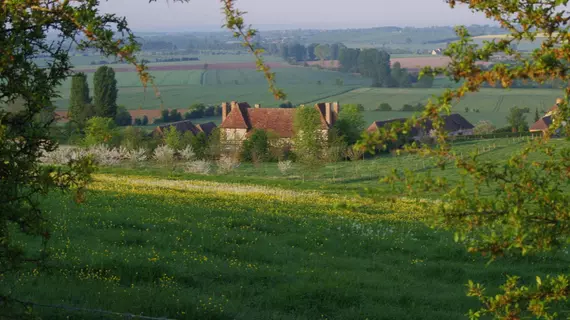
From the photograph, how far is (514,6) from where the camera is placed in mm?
5246

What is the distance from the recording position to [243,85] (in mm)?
124000

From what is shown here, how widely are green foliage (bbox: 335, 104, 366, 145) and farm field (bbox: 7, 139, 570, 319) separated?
6116 cm

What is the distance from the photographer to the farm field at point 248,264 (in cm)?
933

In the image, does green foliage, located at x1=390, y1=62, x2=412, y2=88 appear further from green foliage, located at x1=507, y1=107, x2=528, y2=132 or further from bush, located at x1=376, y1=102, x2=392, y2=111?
green foliage, located at x1=507, y1=107, x2=528, y2=132

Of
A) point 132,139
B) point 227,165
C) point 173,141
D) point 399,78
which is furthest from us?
point 399,78

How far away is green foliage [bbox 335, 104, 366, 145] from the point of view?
80750mm

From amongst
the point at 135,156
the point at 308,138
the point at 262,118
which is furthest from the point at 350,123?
the point at 135,156

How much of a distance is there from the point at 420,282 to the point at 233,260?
3519 mm

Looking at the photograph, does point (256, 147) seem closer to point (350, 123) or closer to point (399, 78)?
point (350, 123)

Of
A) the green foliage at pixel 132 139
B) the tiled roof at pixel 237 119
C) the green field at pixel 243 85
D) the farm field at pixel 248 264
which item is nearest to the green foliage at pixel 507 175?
the farm field at pixel 248 264

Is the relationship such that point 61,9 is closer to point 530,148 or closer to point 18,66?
point 18,66

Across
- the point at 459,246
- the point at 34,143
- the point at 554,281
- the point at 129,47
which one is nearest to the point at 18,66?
the point at 34,143

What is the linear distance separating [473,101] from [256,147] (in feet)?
192

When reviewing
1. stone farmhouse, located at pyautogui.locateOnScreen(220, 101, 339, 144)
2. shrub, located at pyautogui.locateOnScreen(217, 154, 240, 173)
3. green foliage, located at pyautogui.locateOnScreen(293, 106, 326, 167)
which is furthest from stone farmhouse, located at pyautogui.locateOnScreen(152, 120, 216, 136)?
shrub, located at pyautogui.locateOnScreen(217, 154, 240, 173)
